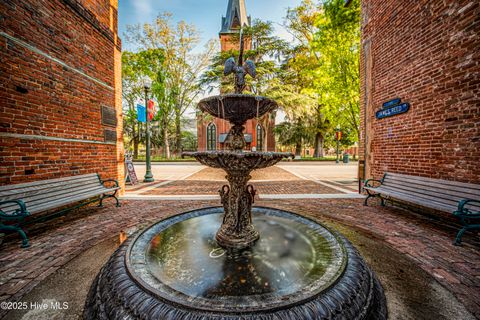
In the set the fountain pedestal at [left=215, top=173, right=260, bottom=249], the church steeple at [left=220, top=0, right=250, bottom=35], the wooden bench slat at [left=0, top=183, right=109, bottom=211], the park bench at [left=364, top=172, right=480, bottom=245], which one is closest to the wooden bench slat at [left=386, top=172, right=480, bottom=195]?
the park bench at [left=364, top=172, right=480, bottom=245]

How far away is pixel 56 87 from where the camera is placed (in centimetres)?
445

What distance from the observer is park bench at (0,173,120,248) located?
3.17 metres

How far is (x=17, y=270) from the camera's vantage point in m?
2.48

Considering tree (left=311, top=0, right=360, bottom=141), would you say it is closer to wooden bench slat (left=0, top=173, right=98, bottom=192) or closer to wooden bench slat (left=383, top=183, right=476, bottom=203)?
wooden bench slat (left=383, top=183, right=476, bottom=203)

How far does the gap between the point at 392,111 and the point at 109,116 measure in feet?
27.6

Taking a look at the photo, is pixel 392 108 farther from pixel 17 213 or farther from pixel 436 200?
pixel 17 213

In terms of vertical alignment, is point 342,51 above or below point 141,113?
above

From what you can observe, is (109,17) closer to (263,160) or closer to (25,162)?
(25,162)

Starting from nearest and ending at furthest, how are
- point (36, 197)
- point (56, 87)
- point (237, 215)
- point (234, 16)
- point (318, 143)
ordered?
point (237, 215) → point (36, 197) → point (56, 87) → point (318, 143) → point (234, 16)

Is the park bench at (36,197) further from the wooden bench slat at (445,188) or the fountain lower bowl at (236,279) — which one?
the wooden bench slat at (445,188)

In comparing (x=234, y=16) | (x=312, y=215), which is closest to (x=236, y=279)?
(x=312, y=215)

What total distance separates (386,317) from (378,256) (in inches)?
50.8

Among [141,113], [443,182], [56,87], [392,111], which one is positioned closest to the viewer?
[443,182]

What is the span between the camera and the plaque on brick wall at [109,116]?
595 centimetres
